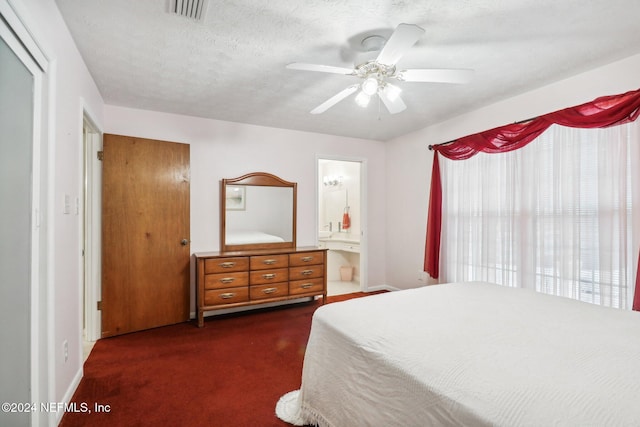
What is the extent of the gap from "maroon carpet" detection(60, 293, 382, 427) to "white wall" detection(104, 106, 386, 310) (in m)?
0.83

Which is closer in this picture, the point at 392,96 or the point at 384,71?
the point at 384,71

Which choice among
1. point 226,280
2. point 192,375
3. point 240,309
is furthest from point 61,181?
point 240,309

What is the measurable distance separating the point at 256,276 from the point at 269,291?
0.25 m

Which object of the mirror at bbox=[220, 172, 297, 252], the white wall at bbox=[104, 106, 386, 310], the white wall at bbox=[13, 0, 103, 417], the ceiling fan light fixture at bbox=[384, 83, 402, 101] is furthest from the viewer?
the mirror at bbox=[220, 172, 297, 252]

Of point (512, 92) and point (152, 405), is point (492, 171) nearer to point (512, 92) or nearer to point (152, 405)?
point (512, 92)

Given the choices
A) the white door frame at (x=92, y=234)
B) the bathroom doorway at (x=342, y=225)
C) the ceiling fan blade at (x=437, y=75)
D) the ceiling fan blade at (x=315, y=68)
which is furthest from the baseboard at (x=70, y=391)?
the bathroom doorway at (x=342, y=225)

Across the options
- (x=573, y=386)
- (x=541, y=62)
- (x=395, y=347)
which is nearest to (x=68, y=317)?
(x=395, y=347)

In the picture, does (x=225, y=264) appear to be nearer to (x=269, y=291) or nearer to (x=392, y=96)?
(x=269, y=291)

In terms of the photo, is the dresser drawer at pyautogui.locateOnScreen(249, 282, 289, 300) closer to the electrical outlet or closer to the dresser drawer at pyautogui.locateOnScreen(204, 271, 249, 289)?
the dresser drawer at pyautogui.locateOnScreen(204, 271, 249, 289)

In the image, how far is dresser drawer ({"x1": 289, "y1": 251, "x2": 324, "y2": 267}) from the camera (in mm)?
3824

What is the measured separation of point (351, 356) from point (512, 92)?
2909 millimetres

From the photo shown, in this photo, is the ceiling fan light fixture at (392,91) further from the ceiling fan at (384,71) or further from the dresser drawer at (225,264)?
the dresser drawer at (225,264)

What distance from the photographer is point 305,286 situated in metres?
3.90

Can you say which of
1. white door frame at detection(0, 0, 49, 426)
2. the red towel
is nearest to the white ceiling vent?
white door frame at detection(0, 0, 49, 426)
